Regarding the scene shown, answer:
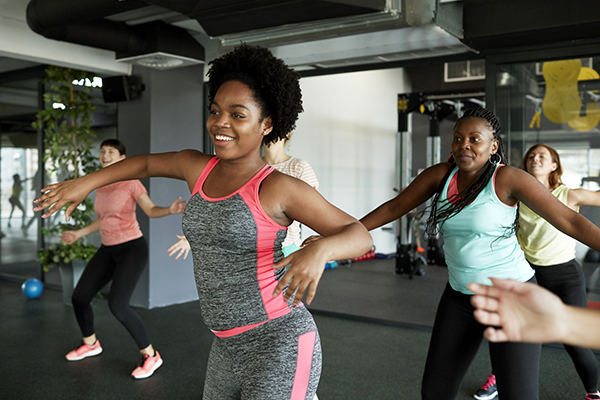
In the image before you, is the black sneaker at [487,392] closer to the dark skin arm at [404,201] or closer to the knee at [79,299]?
the dark skin arm at [404,201]

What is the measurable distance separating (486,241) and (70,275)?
188 inches

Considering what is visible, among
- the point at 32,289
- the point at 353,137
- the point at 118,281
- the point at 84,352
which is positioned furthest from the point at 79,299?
the point at 353,137

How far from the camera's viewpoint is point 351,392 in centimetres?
322

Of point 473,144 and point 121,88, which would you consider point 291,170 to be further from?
point 121,88

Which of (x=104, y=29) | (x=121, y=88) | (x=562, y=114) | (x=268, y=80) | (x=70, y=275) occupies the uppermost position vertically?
(x=104, y=29)

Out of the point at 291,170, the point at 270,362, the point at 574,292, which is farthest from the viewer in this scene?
the point at 291,170

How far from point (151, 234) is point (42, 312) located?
1.34 metres

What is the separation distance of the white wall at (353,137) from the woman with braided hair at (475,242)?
5.18m

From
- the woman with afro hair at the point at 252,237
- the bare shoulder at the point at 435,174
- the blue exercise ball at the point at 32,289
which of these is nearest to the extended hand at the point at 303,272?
the woman with afro hair at the point at 252,237

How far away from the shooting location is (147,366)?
3516 mm

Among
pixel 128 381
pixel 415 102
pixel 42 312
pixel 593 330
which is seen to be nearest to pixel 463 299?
pixel 593 330

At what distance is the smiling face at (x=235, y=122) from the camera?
5.02ft

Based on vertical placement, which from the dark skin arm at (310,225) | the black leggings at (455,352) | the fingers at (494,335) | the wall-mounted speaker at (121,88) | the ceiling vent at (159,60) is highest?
the ceiling vent at (159,60)

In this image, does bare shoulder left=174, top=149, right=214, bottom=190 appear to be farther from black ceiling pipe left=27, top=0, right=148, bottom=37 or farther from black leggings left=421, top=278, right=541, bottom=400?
black ceiling pipe left=27, top=0, right=148, bottom=37
